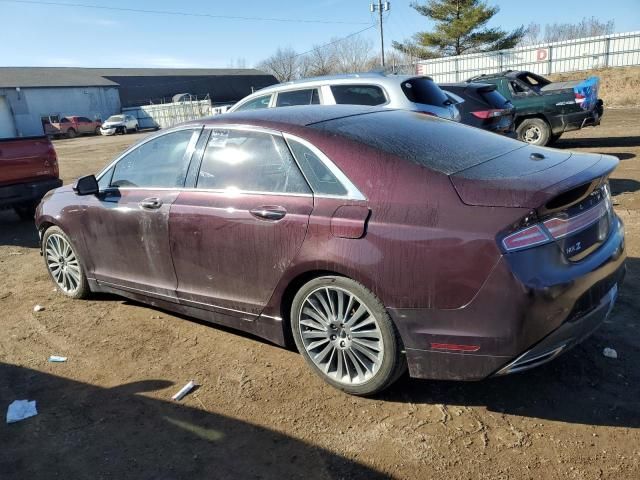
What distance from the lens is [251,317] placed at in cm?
354

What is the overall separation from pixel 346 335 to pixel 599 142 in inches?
482

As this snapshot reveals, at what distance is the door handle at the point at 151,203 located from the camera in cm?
396

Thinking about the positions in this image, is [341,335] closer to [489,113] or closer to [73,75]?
[489,113]

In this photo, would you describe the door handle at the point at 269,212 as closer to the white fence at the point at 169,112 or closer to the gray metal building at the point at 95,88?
the white fence at the point at 169,112

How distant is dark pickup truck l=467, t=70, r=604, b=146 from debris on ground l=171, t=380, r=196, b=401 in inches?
402

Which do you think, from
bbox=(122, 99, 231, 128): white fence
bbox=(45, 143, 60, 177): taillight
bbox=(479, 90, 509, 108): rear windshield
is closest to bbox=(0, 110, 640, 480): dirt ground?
bbox=(45, 143, 60, 177): taillight

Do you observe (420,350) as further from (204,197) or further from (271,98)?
(271,98)

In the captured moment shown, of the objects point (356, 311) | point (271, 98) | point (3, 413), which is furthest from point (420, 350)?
point (271, 98)

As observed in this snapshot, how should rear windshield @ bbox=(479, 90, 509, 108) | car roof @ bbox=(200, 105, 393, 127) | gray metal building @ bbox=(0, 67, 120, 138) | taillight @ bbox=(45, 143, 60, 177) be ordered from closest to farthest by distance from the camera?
car roof @ bbox=(200, 105, 393, 127) < taillight @ bbox=(45, 143, 60, 177) < rear windshield @ bbox=(479, 90, 509, 108) < gray metal building @ bbox=(0, 67, 120, 138)

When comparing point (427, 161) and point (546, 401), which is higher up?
point (427, 161)

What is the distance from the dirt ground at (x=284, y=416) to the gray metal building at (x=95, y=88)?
4093 centimetres

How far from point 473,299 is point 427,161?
2.77 feet

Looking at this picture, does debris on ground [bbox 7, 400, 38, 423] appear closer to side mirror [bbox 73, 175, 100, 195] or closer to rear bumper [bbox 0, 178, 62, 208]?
side mirror [bbox 73, 175, 100, 195]

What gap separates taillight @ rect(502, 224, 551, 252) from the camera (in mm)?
2514
